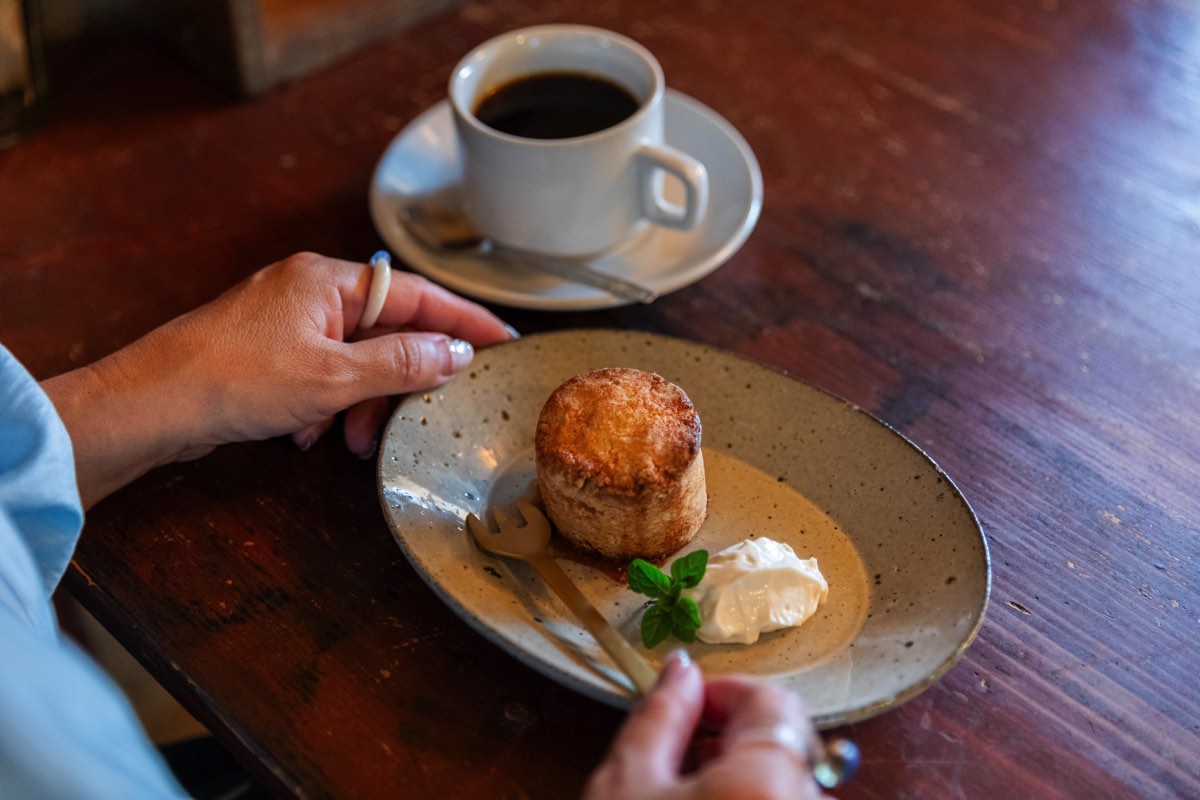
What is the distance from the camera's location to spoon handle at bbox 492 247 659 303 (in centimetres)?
116

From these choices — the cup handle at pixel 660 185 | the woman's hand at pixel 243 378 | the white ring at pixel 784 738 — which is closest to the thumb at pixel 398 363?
the woman's hand at pixel 243 378

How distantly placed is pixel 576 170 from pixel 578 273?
0.36 ft

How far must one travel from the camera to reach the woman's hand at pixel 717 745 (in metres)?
0.66

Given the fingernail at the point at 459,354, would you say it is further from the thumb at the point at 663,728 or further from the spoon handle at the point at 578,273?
the thumb at the point at 663,728

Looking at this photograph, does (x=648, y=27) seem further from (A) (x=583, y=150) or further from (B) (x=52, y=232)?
(B) (x=52, y=232)

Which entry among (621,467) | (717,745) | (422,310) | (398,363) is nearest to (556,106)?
(422,310)

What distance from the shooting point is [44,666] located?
2.16 feet

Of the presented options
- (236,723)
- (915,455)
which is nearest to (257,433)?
(236,723)

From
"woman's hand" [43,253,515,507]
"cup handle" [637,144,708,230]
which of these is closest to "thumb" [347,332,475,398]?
"woman's hand" [43,253,515,507]

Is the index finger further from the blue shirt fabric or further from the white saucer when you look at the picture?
the blue shirt fabric

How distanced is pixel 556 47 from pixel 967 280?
545 mm

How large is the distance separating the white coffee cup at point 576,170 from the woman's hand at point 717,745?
0.58 m

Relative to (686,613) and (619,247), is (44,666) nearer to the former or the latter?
(686,613)

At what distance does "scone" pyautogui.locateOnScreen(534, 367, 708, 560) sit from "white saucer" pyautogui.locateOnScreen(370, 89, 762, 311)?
0.75 feet
